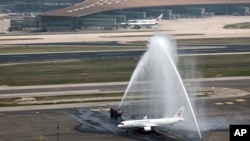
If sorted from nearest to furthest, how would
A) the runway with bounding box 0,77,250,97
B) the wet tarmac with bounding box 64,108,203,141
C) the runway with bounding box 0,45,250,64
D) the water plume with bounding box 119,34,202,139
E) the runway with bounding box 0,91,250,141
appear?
1. the wet tarmac with bounding box 64,108,203,141
2. the runway with bounding box 0,91,250,141
3. the water plume with bounding box 119,34,202,139
4. the runway with bounding box 0,77,250,97
5. the runway with bounding box 0,45,250,64

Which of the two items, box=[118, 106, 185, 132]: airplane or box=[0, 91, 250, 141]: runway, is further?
box=[118, 106, 185, 132]: airplane

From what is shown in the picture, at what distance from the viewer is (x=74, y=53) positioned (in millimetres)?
168125

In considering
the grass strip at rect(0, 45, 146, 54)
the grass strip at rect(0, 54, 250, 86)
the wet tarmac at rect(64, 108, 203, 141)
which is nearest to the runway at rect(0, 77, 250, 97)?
the grass strip at rect(0, 54, 250, 86)

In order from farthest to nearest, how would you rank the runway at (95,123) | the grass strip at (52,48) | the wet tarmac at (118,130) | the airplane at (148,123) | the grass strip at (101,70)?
the grass strip at (52,48) < the grass strip at (101,70) < the airplane at (148,123) < the runway at (95,123) < the wet tarmac at (118,130)

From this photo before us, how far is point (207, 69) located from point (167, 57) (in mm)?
55492

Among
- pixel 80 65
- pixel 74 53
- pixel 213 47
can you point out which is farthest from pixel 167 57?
pixel 213 47

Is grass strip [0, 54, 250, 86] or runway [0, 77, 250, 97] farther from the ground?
grass strip [0, 54, 250, 86]

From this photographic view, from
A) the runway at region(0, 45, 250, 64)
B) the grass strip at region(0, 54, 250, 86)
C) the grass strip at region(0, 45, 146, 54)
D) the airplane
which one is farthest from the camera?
the grass strip at region(0, 45, 146, 54)

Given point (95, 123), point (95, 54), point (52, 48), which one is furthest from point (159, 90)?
point (52, 48)

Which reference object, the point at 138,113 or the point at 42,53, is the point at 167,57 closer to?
the point at 138,113

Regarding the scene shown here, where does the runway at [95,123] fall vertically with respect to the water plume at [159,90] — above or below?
below

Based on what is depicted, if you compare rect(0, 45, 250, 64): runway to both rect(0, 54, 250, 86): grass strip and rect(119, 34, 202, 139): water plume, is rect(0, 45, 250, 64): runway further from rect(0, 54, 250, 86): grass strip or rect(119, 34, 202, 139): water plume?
rect(119, 34, 202, 139): water plume

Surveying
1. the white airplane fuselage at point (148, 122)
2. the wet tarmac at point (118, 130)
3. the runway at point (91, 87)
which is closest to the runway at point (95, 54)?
the runway at point (91, 87)

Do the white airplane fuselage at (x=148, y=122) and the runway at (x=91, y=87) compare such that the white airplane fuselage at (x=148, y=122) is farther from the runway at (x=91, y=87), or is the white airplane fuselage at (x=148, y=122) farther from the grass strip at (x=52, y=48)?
the grass strip at (x=52, y=48)
